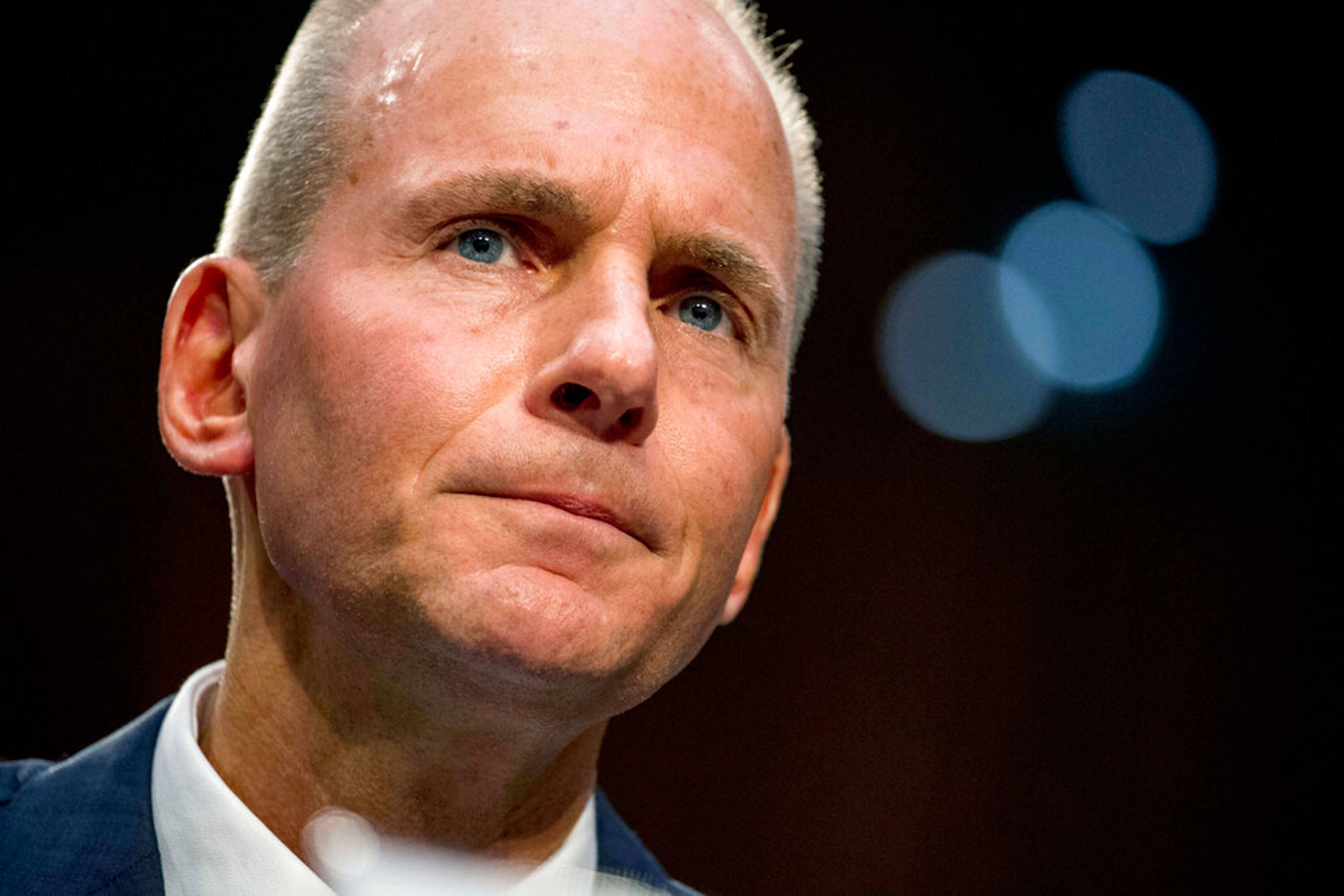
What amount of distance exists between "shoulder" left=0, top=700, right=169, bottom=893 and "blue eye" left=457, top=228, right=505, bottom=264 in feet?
2.51

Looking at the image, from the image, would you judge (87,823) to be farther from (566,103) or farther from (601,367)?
(566,103)

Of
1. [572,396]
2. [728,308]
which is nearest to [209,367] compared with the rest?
[572,396]

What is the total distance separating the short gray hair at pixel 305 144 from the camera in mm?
1585

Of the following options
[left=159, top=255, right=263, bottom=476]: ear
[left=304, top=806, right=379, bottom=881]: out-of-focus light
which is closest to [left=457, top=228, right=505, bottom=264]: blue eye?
[left=159, top=255, right=263, bottom=476]: ear

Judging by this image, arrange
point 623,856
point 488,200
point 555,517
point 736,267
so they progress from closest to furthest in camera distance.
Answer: point 555,517 → point 488,200 → point 736,267 → point 623,856

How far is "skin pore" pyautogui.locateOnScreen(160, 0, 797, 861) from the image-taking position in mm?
1334

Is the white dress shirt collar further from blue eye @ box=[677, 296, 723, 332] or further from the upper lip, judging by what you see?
blue eye @ box=[677, 296, 723, 332]

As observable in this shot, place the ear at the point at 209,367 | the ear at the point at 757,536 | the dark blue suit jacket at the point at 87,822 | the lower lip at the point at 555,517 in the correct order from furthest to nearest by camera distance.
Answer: the ear at the point at 757,536 < the ear at the point at 209,367 < the dark blue suit jacket at the point at 87,822 < the lower lip at the point at 555,517

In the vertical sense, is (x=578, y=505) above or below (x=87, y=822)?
above

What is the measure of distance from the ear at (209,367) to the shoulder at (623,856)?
0.76m

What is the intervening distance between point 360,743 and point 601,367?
22.6 inches

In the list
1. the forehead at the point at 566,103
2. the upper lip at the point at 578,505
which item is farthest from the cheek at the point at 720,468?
the forehead at the point at 566,103

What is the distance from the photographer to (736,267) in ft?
5.25

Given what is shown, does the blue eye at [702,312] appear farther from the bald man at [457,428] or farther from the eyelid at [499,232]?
the eyelid at [499,232]
